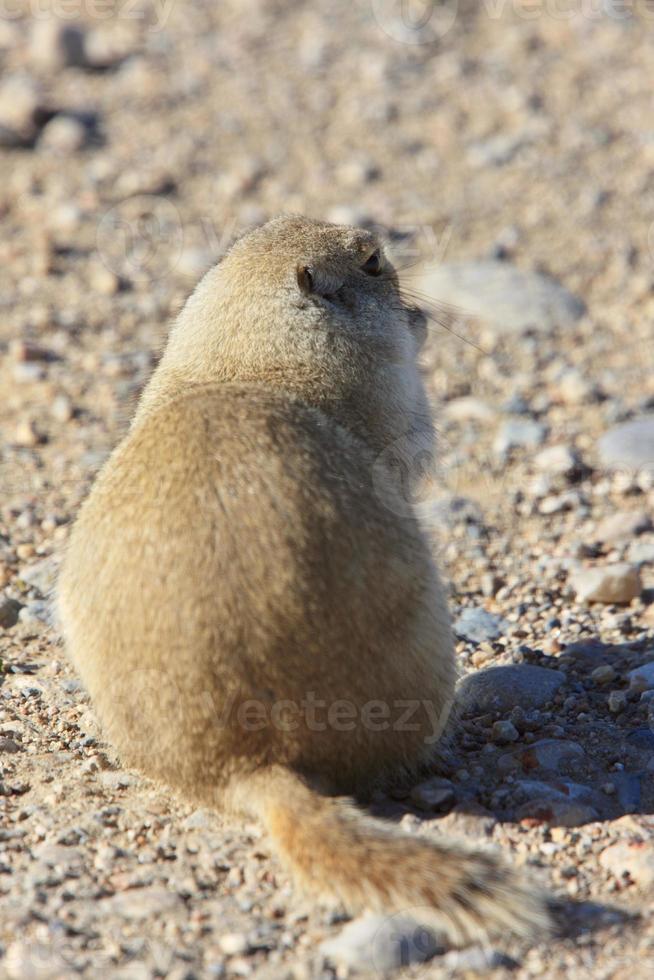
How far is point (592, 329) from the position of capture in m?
7.86

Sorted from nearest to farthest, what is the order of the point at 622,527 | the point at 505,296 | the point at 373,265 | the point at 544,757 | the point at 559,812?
1. the point at 559,812
2. the point at 544,757
3. the point at 373,265
4. the point at 622,527
5. the point at 505,296

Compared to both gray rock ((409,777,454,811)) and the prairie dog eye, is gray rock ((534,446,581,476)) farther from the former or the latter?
gray rock ((409,777,454,811))

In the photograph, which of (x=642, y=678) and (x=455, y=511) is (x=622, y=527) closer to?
(x=455, y=511)

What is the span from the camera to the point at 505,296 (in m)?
8.05

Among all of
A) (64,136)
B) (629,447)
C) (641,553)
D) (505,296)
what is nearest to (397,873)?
(641,553)

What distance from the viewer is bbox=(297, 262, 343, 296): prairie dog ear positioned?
454 cm

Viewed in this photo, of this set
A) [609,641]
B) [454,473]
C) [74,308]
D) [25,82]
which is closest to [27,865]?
[609,641]

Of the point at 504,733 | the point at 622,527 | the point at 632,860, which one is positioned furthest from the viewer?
the point at 622,527

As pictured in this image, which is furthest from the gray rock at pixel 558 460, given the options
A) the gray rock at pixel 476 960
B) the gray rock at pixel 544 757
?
the gray rock at pixel 476 960

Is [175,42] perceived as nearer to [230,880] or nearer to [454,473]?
[454,473]

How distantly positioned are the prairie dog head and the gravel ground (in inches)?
32.8

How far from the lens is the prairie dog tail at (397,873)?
314 centimetres

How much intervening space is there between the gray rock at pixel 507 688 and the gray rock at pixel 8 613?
187cm

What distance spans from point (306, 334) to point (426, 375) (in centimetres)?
306
